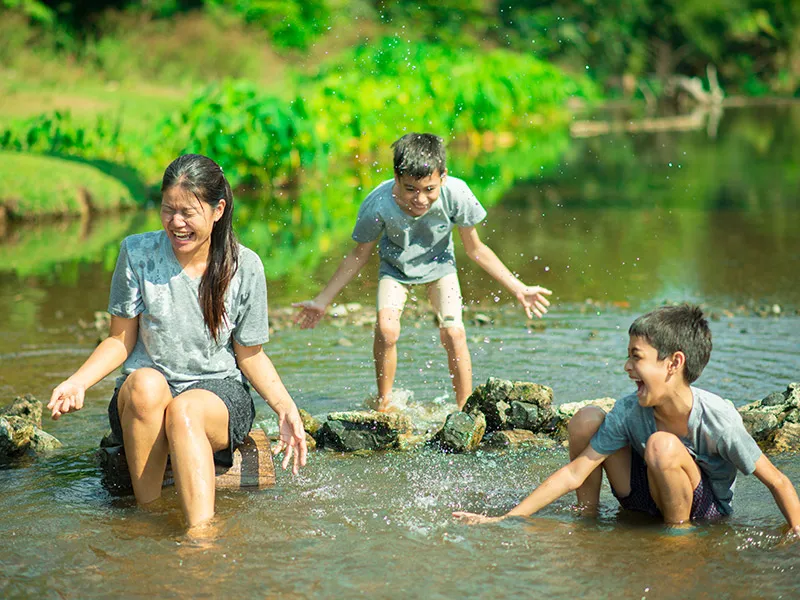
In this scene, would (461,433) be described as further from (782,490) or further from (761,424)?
(782,490)

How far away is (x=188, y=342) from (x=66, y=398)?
1.65ft

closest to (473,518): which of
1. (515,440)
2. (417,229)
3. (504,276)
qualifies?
(515,440)

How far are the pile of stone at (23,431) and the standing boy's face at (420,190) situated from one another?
74.0 inches

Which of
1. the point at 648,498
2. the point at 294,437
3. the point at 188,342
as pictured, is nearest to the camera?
the point at 648,498

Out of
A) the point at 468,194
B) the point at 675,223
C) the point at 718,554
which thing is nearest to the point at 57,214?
the point at 675,223

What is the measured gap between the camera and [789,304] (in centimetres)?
700

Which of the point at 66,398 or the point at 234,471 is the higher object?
the point at 66,398

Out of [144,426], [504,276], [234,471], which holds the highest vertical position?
[504,276]

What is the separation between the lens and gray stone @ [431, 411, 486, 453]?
14.6 ft

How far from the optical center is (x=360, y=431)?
14.8ft

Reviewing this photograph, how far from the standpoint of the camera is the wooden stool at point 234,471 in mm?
3961

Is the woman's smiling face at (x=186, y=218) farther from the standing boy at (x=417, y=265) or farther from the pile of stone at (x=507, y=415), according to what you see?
the pile of stone at (x=507, y=415)

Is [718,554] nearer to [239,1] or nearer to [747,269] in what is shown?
[747,269]

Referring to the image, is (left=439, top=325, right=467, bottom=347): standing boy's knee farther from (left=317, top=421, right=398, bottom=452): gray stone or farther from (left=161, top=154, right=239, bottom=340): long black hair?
(left=161, top=154, right=239, bottom=340): long black hair
